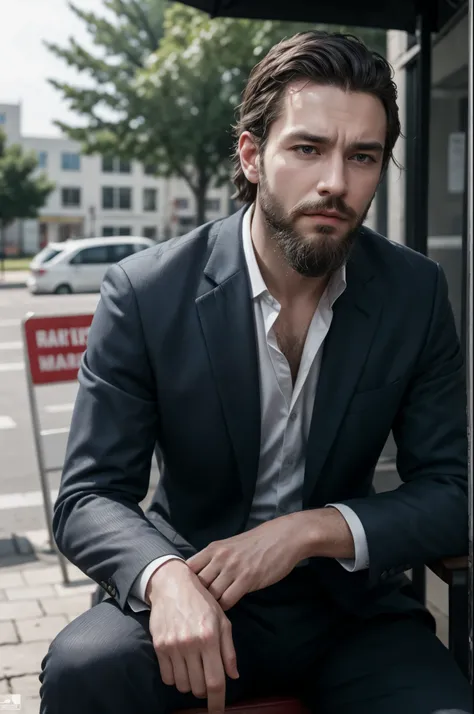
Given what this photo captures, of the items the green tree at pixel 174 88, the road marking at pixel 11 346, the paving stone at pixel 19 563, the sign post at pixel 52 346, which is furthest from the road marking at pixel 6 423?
the green tree at pixel 174 88

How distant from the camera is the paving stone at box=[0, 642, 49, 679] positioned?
11.3 feet

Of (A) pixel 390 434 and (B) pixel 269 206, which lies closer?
(B) pixel 269 206

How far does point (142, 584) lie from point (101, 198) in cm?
8892

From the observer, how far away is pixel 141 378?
2160 mm

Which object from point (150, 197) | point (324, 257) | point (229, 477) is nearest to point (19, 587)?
point (229, 477)

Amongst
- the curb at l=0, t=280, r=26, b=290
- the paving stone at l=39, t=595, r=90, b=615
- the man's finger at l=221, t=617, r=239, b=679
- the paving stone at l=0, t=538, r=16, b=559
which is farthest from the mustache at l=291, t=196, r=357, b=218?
the curb at l=0, t=280, r=26, b=290

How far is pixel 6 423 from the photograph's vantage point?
931 centimetres

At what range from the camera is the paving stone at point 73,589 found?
4309mm

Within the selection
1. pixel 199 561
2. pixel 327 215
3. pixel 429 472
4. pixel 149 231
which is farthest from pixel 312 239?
pixel 149 231

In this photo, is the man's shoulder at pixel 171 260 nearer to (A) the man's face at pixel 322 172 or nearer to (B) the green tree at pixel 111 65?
(A) the man's face at pixel 322 172

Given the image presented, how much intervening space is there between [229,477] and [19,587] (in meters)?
2.50

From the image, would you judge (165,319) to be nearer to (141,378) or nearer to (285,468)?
(141,378)

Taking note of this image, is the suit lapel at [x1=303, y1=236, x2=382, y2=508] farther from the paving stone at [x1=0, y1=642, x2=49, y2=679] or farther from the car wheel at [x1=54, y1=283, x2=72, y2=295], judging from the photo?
the car wheel at [x1=54, y1=283, x2=72, y2=295]

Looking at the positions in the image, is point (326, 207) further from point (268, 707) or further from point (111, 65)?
point (111, 65)
